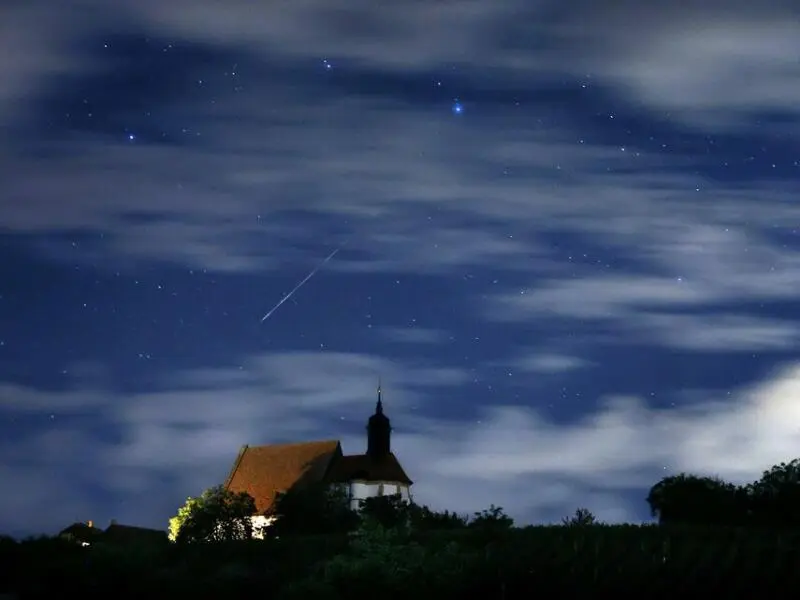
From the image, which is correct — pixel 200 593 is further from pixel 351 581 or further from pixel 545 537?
pixel 545 537

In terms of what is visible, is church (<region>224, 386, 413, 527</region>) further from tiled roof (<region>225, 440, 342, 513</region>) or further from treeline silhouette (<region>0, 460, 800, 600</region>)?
treeline silhouette (<region>0, 460, 800, 600</region>)

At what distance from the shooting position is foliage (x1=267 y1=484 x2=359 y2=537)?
410ft

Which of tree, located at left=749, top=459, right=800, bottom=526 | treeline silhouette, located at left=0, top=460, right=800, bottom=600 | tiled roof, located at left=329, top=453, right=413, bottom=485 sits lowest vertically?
treeline silhouette, located at left=0, top=460, right=800, bottom=600

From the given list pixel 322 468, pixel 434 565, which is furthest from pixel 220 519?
pixel 434 565

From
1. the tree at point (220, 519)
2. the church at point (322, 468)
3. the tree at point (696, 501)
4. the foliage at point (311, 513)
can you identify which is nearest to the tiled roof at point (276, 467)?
the church at point (322, 468)

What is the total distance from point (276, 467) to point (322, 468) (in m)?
6.10

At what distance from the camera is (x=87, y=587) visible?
188 ft

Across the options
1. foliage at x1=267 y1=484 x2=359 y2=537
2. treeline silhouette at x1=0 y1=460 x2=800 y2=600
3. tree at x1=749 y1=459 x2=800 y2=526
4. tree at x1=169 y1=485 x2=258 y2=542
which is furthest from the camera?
tree at x1=169 y1=485 x2=258 y2=542

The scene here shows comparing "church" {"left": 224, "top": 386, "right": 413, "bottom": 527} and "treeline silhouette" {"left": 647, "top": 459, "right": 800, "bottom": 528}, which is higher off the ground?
"church" {"left": 224, "top": 386, "right": 413, "bottom": 527}

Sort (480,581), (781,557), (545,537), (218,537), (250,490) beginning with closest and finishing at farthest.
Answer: (480,581) → (781,557) → (545,537) → (218,537) → (250,490)

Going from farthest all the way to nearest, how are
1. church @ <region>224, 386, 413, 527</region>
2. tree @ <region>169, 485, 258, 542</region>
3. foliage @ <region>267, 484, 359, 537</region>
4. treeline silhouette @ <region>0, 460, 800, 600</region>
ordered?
1. church @ <region>224, 386, 413, 527</region>
2. tree @ <region>169, 485, 258, 542</region>
3. foliage @ <region>267, 484, 359, 537</region>
4. treeline silhouette @ <region>0, 460, 800, 600</region>

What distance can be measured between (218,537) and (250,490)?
39397 millimetres

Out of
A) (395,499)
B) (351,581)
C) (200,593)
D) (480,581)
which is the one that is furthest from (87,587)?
(395,499)

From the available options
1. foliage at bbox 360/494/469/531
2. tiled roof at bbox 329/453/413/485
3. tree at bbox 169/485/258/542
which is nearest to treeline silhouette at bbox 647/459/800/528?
foliage at bbox 360/494/469/531
